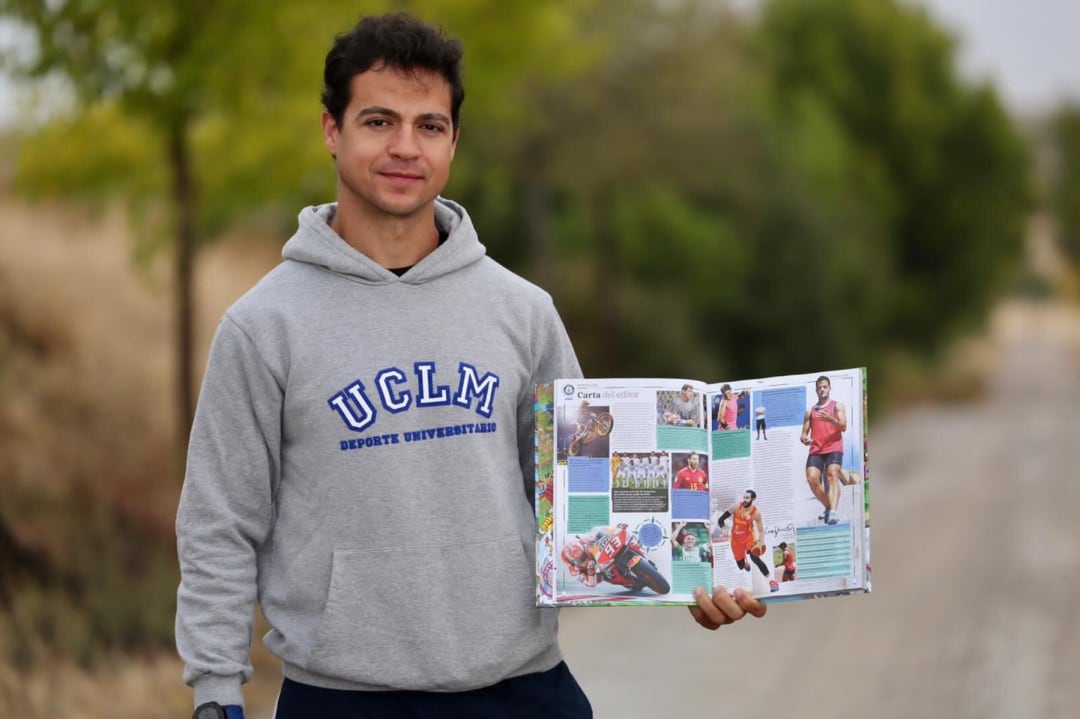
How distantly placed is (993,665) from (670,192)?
15446mm

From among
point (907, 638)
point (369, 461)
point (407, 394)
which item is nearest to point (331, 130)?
point (407, 394)

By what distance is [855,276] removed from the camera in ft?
85.2

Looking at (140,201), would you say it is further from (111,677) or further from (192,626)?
(192,626)

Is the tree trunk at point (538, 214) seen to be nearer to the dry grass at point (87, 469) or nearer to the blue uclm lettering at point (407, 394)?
the dry grass at point (87, 469)

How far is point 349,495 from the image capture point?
8.68 feet

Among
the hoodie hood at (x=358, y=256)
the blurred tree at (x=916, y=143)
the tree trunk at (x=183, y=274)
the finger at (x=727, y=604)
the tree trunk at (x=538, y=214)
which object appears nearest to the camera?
the hoodie hood at (x=358, y=256)

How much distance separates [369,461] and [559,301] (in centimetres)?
1829

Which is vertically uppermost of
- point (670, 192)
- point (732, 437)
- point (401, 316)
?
point (670, 192)

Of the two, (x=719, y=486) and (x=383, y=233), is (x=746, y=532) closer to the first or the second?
(x=719, y=486)

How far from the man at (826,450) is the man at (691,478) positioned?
0.22 meters

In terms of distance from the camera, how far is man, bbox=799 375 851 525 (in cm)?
291

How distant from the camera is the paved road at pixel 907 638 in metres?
7.68

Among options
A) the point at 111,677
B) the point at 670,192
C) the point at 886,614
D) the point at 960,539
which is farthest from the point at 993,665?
the point at 670,192

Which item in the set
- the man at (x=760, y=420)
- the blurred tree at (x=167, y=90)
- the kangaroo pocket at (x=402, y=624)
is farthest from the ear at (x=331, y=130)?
the blurred tree at (x=167, y=90)
